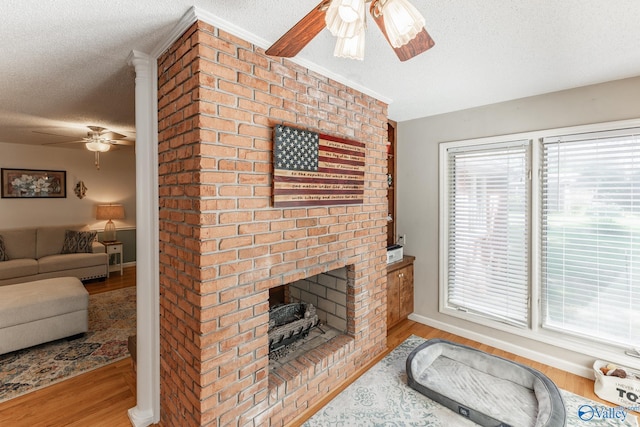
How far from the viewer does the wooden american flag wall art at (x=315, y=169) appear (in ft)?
6.05

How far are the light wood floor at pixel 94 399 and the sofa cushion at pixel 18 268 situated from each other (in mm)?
2871

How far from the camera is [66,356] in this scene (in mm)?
2723

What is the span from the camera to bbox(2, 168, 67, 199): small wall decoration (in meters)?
4.75

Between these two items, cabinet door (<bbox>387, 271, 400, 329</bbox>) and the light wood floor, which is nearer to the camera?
the light wood floor

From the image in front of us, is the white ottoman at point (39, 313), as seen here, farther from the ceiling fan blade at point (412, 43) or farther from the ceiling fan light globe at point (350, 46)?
the ceiling fan blade at point (412, 43)

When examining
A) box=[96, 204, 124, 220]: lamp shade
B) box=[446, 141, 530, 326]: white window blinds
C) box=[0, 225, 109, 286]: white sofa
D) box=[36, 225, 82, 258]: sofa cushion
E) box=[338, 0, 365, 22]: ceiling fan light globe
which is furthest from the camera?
box=[96, 204, 124, 220]: lamp shade

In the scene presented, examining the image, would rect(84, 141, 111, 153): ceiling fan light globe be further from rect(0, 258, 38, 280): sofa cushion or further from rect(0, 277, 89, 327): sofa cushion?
rect(0, 258, 38, 280): sofa cushion

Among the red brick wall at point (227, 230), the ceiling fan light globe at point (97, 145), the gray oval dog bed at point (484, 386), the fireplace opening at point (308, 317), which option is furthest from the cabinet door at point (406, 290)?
the ceiling fan light globe at point (97, 145)

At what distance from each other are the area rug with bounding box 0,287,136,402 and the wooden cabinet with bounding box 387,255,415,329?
2579mm

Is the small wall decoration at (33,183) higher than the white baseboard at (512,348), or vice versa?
the small wall decoration at (33,183)

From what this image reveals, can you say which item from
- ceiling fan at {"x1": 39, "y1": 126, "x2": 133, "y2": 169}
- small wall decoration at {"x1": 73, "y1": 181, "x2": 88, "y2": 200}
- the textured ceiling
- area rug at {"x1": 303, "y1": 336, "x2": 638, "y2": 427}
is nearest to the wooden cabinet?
area rug at {"x1": 303, "y1": 336, "x2": 638, "y2": 427}

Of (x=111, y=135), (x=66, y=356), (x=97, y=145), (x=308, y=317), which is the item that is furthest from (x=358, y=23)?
(x=111, y=135)

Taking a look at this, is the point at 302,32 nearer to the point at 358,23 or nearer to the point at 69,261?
the point at 358,23

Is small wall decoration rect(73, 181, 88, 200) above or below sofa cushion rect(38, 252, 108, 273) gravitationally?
above
